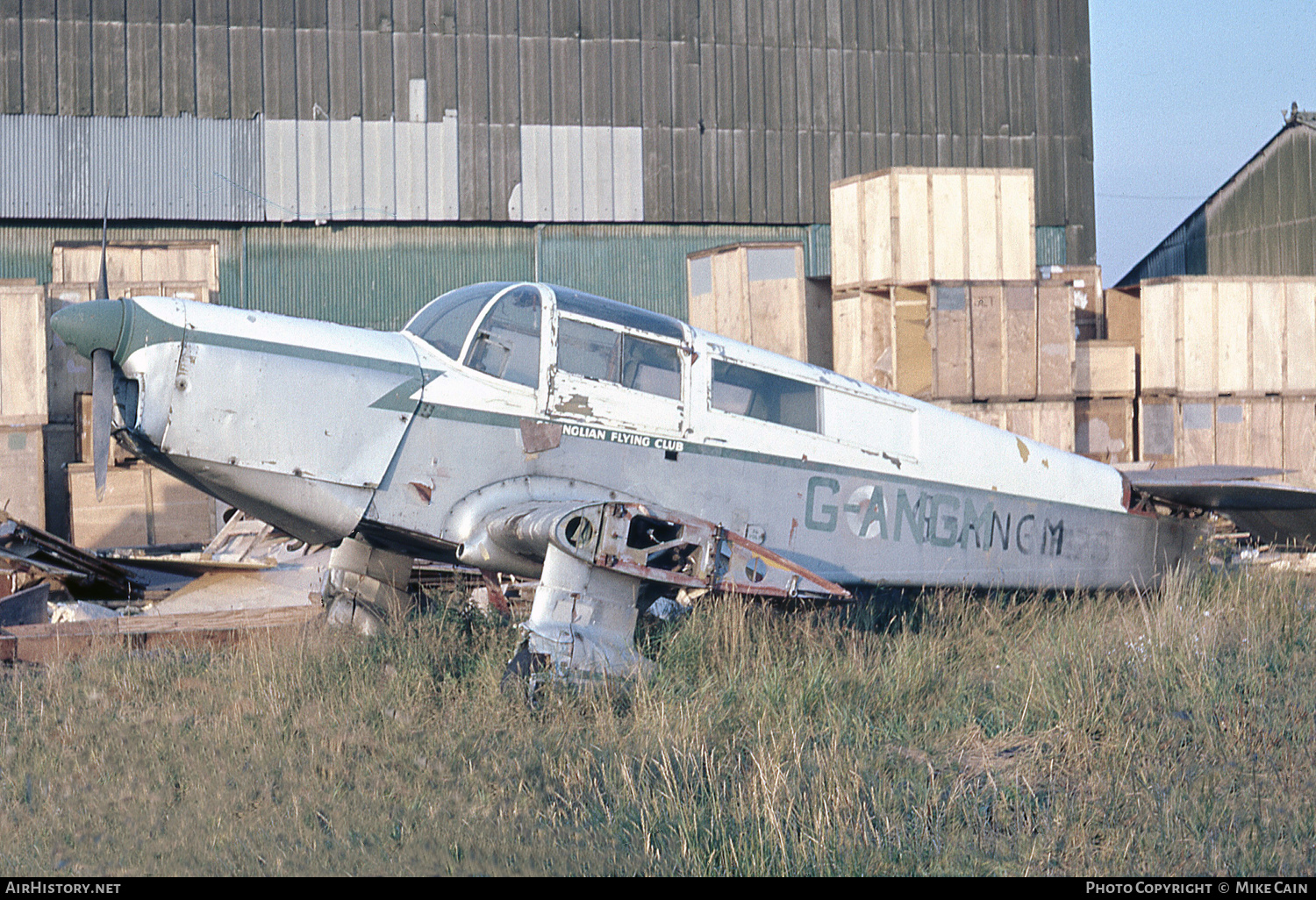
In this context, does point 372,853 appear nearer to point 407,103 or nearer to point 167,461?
point 167,461

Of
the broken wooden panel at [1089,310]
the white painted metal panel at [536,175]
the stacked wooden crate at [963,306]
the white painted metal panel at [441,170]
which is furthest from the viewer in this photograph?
the white painted metal panel at [536,175]

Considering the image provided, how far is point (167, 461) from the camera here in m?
5.85

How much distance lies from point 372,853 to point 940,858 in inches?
76.8

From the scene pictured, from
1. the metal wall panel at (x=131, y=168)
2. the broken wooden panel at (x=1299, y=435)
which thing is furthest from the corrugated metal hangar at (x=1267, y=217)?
the metal wall panel at (x=131, y=168)

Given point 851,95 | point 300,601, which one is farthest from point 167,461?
point 851,95

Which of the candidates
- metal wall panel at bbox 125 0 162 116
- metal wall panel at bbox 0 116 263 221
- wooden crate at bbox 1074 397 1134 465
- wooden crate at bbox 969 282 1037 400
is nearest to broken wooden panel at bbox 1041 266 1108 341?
wooden crate at bbox 1074 397 1134 465

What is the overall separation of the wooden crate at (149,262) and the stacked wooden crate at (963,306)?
372 inches

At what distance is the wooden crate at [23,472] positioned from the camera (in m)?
12.4

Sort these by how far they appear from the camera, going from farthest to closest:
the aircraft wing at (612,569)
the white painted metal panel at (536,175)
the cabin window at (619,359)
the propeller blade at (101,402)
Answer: the white painted metal panel at (536,175) → the cabin window at (619,359) → the aircraft wing at (612,569) → the propeller blade at (101,402)

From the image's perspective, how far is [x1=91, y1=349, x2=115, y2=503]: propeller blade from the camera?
5.65m

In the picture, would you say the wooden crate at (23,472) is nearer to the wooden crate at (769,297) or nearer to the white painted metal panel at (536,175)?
the wooden crate at (769,297)

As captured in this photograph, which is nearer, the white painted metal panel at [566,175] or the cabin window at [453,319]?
the cabin window at [453,319]

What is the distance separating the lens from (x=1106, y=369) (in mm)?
12703

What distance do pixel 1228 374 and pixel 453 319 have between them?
9.51 meters
